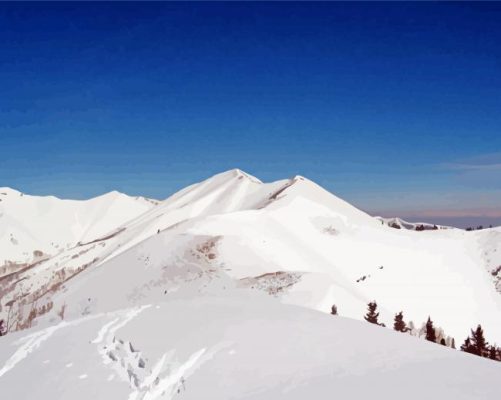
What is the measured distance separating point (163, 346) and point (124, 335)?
6.86 ft

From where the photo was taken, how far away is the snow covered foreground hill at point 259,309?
11.7 m

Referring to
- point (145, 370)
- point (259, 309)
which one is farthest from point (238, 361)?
point (259, 309)

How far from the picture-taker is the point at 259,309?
669 inches

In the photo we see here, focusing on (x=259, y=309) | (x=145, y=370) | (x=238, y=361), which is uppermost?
(x=259, y=309)

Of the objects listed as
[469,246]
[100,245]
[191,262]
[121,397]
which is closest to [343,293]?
[191,262]

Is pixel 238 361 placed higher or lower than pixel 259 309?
lower

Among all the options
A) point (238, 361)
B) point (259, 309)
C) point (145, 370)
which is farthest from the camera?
point (259, 309)

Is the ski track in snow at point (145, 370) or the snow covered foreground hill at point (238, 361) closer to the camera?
the snow covered foreground hill at point (238, 361)

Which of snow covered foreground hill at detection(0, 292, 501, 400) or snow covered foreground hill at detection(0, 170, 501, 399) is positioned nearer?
snow covered foreground hill at detection(0, 292, 501, 400)

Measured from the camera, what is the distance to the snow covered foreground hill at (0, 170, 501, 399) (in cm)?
1173

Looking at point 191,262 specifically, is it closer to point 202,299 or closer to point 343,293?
point 343,293

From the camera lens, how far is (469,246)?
134875 millimetres

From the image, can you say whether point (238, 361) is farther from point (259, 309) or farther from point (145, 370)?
point (259, 309)

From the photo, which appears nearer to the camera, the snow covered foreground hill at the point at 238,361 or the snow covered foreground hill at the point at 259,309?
the snow covered foreground hill at the point at 238,361
